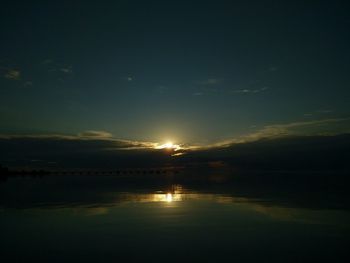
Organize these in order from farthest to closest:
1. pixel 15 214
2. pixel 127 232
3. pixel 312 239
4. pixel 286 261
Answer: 1. pixel 15 214
2. pixel 127 232
3. pixel 312 239
4. pixel 286 261

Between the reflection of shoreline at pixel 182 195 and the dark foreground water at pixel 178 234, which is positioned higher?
the reflection of shoreline at pixel 182 195

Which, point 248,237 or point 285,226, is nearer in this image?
point 248,237

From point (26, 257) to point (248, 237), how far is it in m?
11.7

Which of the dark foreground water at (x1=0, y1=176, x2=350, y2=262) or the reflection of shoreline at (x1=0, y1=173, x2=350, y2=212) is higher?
the reflection of shoreline at (x1=0, y1=173, x2=350, y2=212)

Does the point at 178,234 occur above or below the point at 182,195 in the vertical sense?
below

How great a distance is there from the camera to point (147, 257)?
16453 millimetres

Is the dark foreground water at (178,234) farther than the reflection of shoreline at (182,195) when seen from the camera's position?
No

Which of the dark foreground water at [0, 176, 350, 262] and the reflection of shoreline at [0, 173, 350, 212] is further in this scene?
the reflection of shoreline at [0, 173, 350, 212]

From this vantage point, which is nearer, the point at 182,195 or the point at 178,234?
the point at 178,234

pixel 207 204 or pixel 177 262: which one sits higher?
pixel 207 204

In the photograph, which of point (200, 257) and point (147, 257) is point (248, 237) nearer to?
point (200, 257)

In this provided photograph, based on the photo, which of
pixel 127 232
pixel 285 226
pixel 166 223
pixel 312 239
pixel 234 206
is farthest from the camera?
pixel 234 206

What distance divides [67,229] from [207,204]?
52.6 feet

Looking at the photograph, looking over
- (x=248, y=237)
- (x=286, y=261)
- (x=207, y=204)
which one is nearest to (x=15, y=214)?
(x=207, y=204)
